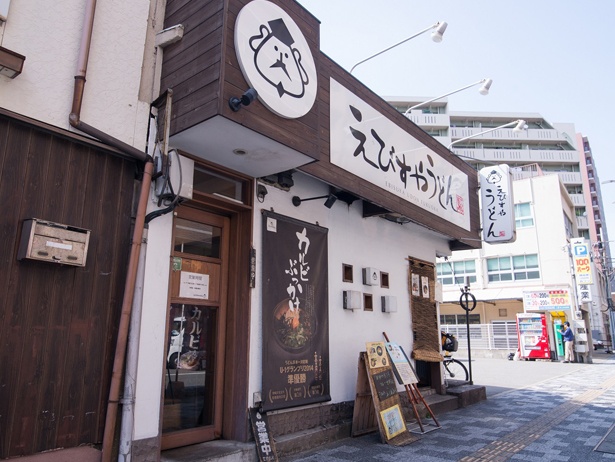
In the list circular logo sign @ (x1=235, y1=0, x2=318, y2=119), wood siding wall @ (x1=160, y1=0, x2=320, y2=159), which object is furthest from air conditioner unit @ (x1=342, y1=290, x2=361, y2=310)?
circular logo sign @ (x1=235, y1=0, x2=318, y2=119)

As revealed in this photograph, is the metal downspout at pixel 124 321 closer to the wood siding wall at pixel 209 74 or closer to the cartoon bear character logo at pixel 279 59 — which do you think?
the wood siding wall at pixel 209 74

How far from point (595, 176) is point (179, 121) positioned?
2536 inches

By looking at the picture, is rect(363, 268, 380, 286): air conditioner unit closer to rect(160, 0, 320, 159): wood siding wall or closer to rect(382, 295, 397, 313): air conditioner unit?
rect(382, 295, 397, 313): air conditioner unit

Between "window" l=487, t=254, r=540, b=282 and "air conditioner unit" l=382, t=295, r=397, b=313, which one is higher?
"window" l=487, t=254, r=540, b=282

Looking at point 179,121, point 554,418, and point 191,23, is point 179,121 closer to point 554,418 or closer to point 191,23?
point 191,23

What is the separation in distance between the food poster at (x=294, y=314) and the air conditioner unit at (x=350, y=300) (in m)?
0.53

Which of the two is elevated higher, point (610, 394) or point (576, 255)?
point (576, 255)

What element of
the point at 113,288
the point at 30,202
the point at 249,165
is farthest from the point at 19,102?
the point at 249,165

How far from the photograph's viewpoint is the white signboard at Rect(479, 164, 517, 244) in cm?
1055

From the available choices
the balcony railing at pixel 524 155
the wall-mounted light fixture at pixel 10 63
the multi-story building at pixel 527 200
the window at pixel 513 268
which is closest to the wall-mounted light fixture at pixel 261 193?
the wall-mounted light fixture at pixel 10 63

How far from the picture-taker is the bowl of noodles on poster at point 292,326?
5.83m

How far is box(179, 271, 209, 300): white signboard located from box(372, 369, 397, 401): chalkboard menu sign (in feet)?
9.34

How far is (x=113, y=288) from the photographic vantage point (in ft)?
13.9

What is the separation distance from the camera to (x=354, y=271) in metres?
7.53
